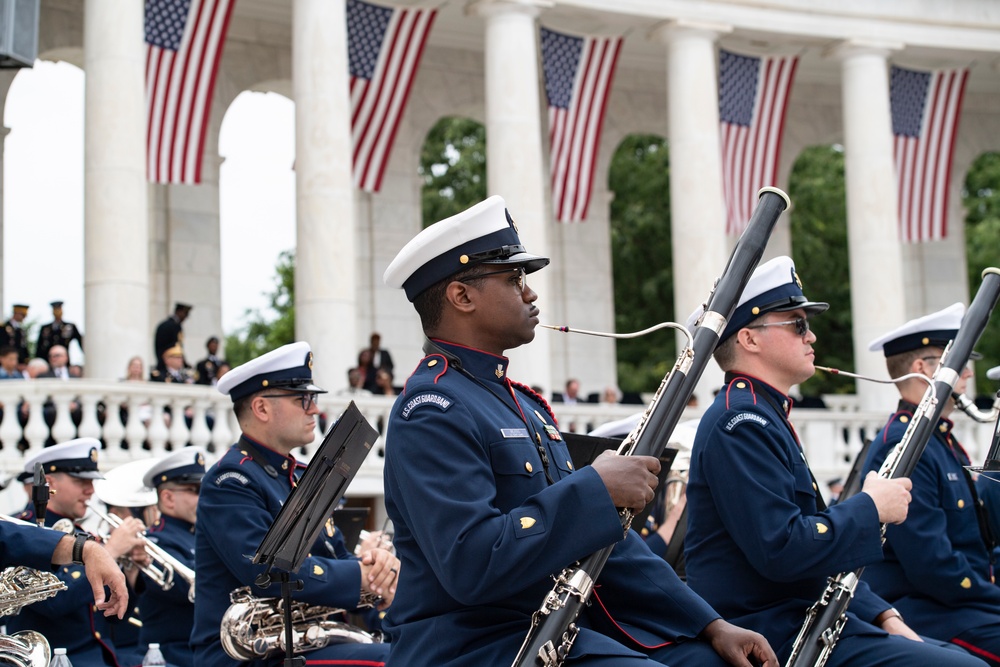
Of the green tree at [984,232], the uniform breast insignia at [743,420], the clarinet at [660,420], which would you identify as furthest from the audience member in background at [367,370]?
the green tree at [984,232]

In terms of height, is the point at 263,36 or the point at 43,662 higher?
the point at 263,36

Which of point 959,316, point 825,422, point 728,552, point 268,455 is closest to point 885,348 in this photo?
point 959,316

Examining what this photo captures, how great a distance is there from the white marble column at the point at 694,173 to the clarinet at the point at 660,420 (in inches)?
1033

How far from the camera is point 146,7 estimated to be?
27938mm

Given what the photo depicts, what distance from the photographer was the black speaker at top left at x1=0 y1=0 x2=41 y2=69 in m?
10.1

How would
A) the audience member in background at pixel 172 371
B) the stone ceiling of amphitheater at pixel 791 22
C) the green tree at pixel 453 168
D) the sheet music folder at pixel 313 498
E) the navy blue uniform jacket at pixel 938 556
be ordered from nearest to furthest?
the sheet music folder at pixel 313 498 < the navy blue uniform jacket at pixel 938 556 < the audience member in background at pixel 172 371 < the stone ceiling of amphitheater at pixel 791 22 < the green tree at pixel 453 168

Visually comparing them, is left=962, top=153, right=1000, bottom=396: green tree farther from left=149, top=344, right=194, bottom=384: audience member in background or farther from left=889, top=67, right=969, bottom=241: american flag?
left=149, top=344, right=194, bottom=384: audience member in background

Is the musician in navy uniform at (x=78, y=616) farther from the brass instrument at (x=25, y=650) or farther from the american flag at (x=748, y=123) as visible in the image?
the american flag at (x=748, y=123)

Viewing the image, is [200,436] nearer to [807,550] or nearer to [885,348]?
[885,348]

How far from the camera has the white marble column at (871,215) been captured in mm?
34469

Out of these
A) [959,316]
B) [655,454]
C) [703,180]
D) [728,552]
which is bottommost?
[728,552]

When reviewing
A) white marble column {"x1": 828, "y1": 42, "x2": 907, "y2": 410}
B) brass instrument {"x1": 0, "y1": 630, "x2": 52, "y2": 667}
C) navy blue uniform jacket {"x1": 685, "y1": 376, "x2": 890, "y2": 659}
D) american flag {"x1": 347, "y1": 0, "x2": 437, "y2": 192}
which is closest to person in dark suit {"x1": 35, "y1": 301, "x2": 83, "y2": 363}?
american flag {"x1": 347, "y1": 0, "x2": 437, "y2": 192}

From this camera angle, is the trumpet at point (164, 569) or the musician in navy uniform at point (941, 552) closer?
the musician in navy uniform at point (941, 552)

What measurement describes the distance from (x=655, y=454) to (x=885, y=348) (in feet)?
15.4
